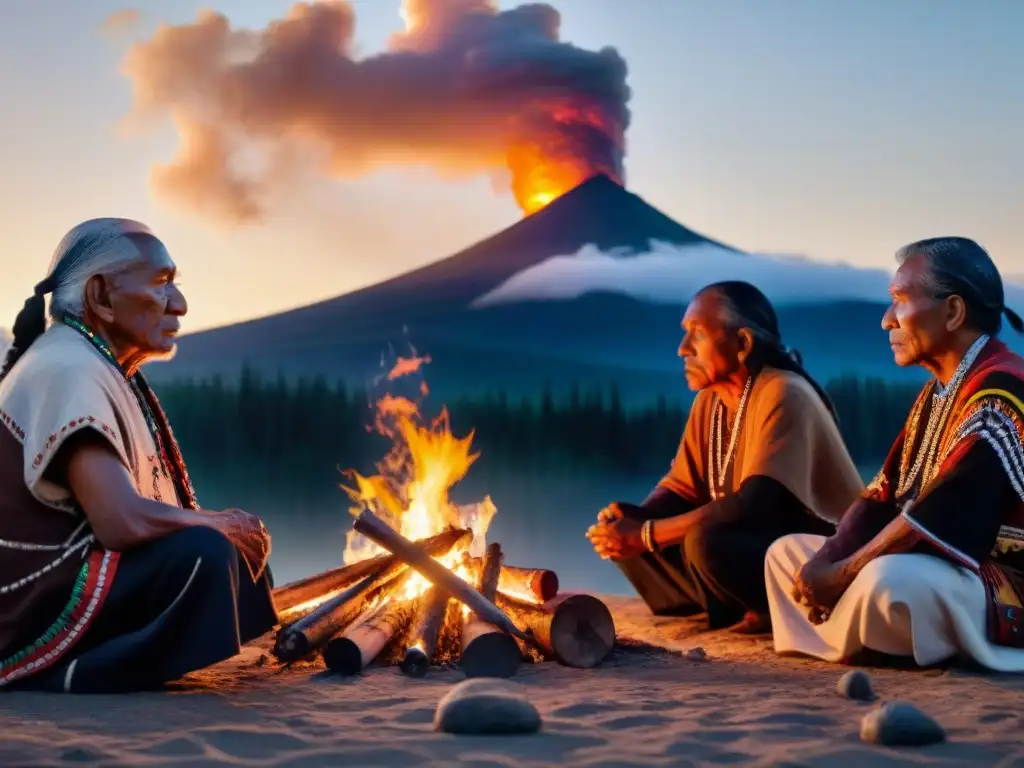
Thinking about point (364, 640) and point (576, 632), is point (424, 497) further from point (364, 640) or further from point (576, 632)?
point (364, 640)

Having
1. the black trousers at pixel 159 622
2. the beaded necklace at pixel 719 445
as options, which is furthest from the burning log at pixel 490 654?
the beaded necklace at pixel 719 445

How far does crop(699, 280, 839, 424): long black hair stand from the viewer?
250 inches

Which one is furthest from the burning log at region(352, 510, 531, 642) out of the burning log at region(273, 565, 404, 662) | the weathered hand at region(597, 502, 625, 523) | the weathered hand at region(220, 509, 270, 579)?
the weathered hand at region(597, 502, 625, 523)

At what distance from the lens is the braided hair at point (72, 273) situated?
4434 millimetres

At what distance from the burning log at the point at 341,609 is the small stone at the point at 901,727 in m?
2.31

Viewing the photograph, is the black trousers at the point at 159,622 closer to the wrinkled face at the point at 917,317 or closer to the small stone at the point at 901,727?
the small stone at the point at 901,727

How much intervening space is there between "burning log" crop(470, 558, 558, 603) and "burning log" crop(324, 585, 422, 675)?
2.35 ft

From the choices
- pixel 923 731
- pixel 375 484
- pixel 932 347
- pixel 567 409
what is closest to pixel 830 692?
pixel 923 731

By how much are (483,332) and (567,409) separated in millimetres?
1903

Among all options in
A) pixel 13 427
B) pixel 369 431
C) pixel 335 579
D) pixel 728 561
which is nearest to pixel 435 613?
pixel 335 579

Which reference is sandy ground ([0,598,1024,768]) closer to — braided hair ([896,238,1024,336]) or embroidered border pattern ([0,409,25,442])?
embroidered border pattern ([0,409,25,442])

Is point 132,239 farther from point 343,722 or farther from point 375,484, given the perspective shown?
point 375,484

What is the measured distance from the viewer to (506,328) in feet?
52.7

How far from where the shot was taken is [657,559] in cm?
656
